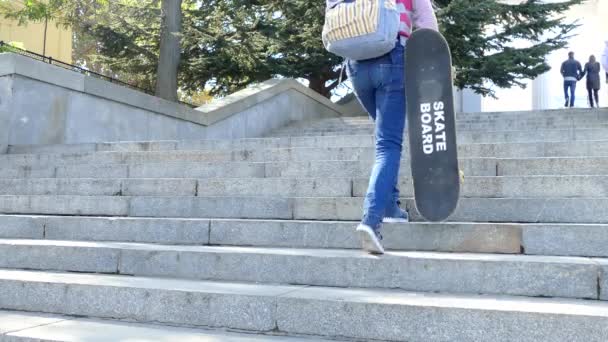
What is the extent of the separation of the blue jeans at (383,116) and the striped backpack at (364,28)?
0.09 m

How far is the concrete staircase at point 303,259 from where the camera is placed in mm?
2820

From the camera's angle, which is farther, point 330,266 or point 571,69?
point 571,69

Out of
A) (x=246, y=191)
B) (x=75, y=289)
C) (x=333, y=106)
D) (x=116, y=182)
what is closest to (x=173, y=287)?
(x=75, y=289)

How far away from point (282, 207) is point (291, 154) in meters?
1.71

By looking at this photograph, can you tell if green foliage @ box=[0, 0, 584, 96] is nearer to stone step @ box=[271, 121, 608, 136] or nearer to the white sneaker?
stone step @ box=[271, 121, 608, 136]

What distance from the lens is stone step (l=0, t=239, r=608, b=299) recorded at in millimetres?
2951

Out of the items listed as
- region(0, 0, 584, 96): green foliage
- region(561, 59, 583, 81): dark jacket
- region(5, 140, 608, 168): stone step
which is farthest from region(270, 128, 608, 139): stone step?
region(561, 59, 583, 81): dark jacket

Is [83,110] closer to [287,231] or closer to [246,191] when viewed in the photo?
[246,191]

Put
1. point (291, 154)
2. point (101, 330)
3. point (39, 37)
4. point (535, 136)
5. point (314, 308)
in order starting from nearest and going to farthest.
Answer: point (314, 308) < point (101, 330) < point (291, 154) < point (535, 136) < point (39, 37)

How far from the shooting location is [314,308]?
289 cm

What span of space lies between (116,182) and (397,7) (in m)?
3.22

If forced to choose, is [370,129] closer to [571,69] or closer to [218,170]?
[218,170]

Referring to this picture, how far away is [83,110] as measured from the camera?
27.9 ft

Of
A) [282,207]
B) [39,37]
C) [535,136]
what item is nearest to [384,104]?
[282,207]
